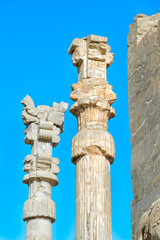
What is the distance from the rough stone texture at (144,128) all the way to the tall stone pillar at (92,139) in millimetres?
3931

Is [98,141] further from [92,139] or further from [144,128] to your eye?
[144,128]

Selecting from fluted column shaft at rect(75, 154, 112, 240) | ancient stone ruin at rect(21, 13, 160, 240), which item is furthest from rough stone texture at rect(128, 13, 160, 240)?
fluted column shaft at rect(75, 154, 112, 240)

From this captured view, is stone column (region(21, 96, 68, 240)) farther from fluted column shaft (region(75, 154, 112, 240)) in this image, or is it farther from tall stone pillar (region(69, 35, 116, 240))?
fluted column shaft (region(75, 154, 112, 240))

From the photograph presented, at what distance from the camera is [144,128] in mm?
6449

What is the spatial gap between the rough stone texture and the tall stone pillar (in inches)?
155

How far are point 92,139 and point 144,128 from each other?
480cm

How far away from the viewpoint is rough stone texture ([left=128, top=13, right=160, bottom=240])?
233 inches

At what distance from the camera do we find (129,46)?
24.8 ft

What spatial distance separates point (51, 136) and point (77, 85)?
480 centimetres

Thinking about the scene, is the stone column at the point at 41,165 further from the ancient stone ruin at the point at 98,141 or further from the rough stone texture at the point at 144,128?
the rough stone texture at the point at 144,128

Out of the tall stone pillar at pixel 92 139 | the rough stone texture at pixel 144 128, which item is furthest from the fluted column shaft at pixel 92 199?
the rough stone texture at pixel 144 128

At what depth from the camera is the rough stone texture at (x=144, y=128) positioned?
5926 mm

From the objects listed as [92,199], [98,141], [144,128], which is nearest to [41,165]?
[98,141]

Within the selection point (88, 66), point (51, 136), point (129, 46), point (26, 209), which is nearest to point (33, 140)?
point (51, 136)
